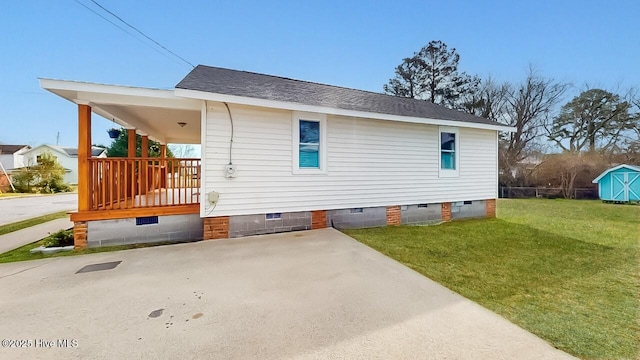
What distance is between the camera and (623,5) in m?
13.7

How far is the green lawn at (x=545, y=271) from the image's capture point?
8.52ft

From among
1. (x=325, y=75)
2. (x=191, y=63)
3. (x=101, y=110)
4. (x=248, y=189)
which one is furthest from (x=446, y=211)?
(x=325, y=75)

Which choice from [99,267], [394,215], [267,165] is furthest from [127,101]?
[394,215]

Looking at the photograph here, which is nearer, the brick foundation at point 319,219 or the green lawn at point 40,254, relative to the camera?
the green lawn at point 40,254

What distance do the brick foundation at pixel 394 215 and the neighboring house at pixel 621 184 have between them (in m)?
17.0

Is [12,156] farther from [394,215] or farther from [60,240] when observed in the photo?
[394,215]

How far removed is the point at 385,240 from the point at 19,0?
14140 mm

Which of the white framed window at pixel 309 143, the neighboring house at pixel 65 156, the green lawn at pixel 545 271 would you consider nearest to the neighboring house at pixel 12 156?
the neighboring house at pixel 65 156

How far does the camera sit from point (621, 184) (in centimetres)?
1585

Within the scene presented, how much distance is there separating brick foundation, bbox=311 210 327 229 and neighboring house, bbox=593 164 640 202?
760 inches

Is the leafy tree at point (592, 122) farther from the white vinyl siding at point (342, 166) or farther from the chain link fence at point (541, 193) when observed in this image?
the white vinyl siding at point (342, 166)

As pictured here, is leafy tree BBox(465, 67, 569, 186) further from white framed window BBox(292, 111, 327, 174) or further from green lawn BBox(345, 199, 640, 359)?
white framed window BBox(292, 111, 327, 174)

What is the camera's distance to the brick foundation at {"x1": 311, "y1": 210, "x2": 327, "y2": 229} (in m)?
6.77

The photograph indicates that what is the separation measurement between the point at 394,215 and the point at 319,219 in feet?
7.70
